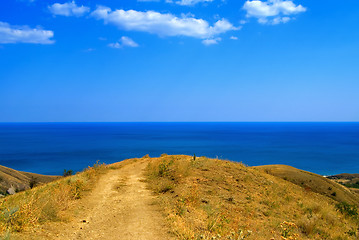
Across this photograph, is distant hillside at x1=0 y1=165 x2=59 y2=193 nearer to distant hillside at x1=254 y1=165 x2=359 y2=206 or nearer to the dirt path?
the dirt path

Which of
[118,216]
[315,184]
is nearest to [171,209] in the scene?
[118,216]

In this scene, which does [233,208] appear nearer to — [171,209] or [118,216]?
[171,209]

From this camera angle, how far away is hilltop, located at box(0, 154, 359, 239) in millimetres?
7273

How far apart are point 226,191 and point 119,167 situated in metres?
10.0

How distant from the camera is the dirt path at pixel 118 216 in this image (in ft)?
23.6

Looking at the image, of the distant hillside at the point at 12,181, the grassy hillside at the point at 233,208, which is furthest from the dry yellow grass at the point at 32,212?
the distant hillside at the point at 12,181

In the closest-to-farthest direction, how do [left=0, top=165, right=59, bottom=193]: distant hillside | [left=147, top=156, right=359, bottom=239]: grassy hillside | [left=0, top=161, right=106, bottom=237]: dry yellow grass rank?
[left=0, top=161, right=106, bottom=237]: dry yellow grass
[left=147, top=156, right=359, bottom=239]: grassy hillside
[left=0, top=165, right=59, bottom=193]: distant hillside

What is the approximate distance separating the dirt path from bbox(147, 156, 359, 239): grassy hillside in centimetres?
60

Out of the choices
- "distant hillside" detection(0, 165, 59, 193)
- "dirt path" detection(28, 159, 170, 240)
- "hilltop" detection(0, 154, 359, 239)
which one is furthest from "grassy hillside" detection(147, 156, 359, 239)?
"distant hillside" detection(0, 165, 59, 193)

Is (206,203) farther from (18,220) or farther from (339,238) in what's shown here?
(18,220)

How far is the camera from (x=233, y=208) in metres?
11.0

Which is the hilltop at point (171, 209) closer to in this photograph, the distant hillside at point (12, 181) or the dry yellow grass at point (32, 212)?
the dry yellow grass at point (32, 212)

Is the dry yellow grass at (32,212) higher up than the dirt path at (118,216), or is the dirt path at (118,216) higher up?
the dry yellow grass at (32,212)

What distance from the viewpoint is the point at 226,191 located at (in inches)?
535
